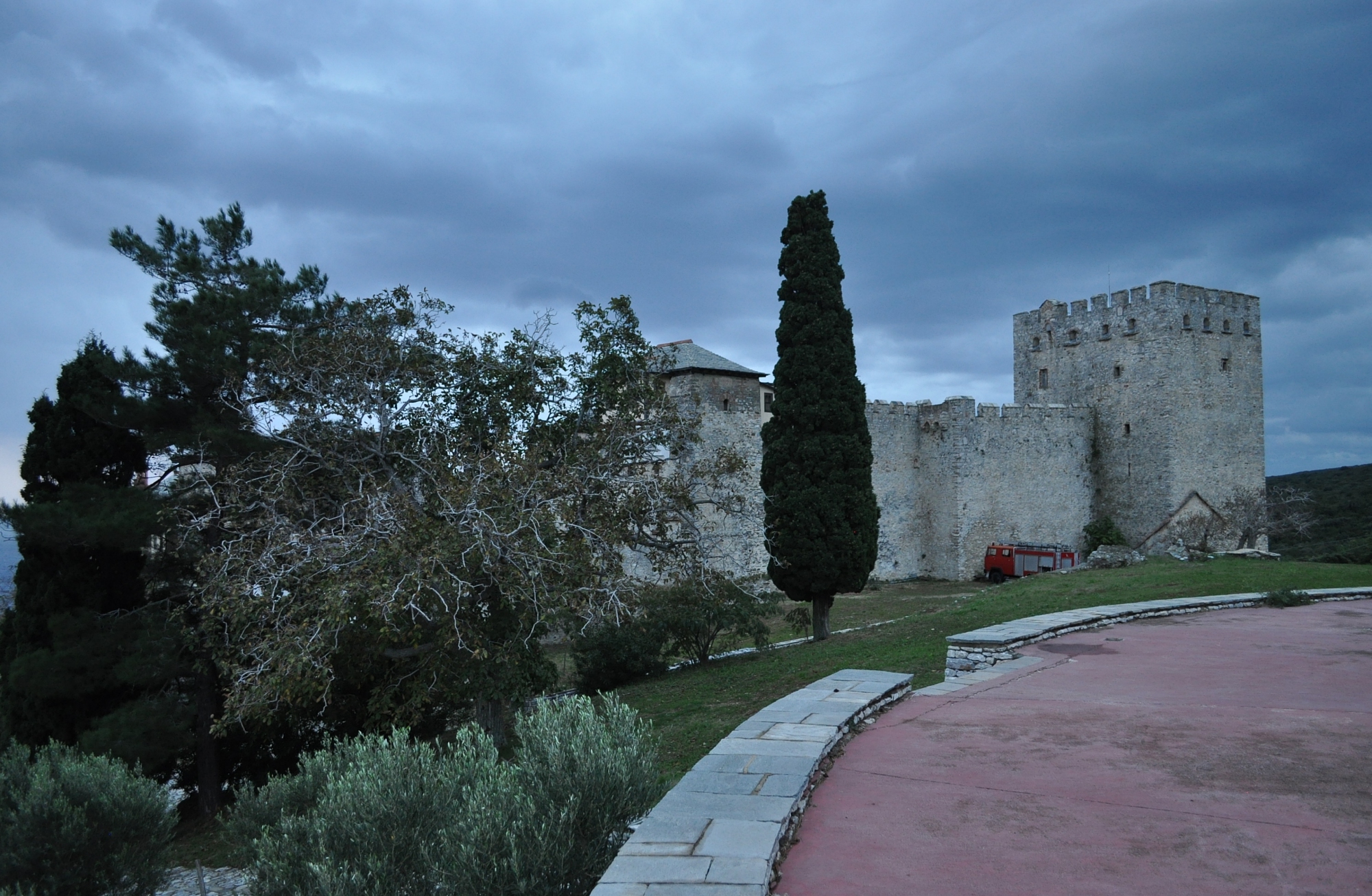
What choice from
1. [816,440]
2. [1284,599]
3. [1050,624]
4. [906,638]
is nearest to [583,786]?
[1050,624]

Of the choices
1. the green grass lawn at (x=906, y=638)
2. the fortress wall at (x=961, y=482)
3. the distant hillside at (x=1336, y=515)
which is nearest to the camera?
the green grass lawn at (x=906, y=638)

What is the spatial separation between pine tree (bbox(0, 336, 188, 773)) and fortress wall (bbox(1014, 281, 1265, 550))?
29.7 m

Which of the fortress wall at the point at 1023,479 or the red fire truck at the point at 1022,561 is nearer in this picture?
the red fire truck at the point at 1022,561

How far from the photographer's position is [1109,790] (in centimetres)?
502

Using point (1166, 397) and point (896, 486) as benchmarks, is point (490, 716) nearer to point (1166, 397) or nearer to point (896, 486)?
point (896, 486)

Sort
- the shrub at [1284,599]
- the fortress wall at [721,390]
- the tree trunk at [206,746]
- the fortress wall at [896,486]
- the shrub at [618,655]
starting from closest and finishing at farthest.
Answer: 1. the tree trunk at [206,746]
2. the shrub at [1284,599]
3. the shrub at [618,655]
4. the fortress wall at [721,390]
5. the fortress wall at [896,486]

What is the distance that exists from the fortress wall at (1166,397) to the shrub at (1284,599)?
58.8 feet

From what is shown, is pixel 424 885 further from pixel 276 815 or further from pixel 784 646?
pixel 784 646

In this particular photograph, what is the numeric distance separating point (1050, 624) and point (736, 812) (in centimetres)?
760

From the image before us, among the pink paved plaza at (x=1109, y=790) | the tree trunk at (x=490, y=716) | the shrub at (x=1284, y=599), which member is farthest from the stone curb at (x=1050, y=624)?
the tree trunk at (x=490, y=716)

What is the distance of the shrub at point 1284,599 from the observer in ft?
44.5

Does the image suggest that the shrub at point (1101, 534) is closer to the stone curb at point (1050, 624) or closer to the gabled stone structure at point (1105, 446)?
the gabled stone structure at point (1105, 446)

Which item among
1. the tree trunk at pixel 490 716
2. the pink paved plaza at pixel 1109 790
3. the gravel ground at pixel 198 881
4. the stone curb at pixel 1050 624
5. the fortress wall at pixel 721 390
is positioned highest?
the fortress wall at pixel 721 390

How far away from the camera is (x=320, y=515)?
1200cm
